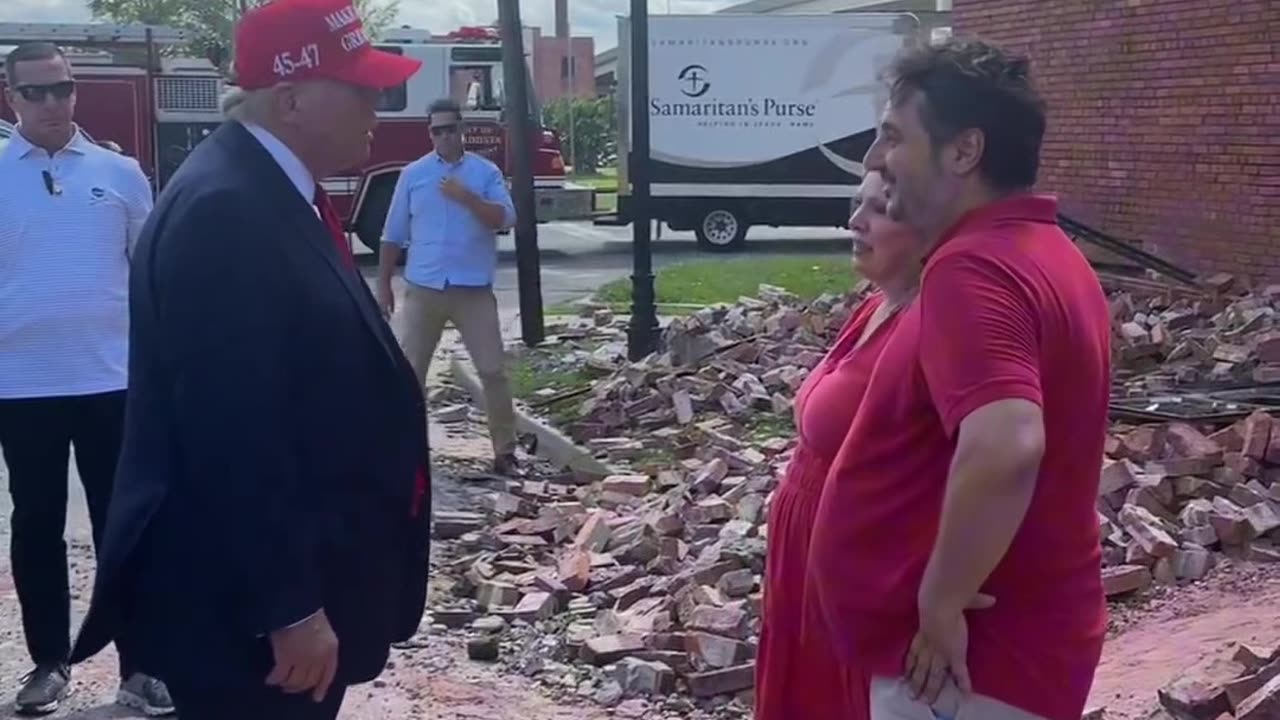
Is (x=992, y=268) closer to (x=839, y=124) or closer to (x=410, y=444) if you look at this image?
(x=410, y=444)

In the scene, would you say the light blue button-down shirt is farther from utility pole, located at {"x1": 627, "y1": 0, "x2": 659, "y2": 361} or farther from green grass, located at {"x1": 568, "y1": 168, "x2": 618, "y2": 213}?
green grass, located at {"x1": 568, "y1": 168, "x2": 618, "y2": 213}

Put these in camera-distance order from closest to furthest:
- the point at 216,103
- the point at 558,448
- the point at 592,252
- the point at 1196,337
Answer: the point at 558,448 → the point at 1196,337 → the point at 216,103 → the point at 592,252

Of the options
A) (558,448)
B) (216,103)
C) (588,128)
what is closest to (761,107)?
(216,103)

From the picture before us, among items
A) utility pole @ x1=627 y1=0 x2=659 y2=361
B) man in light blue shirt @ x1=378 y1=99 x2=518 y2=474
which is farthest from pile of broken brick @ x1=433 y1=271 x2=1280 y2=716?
utility pole @ x1=627 y1=0 x2=659 y2=361

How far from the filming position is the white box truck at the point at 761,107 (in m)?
24.2

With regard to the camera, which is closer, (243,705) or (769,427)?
(243,705)

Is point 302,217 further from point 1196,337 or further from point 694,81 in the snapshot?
point 694,81

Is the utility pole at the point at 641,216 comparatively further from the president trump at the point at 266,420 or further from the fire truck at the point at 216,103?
the president trump at the point at 266,420

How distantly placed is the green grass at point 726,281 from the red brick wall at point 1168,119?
290 centimetres

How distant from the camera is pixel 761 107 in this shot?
2433 centimetres

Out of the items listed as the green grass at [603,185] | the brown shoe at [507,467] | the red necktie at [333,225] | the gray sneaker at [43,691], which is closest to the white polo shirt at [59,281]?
the gray sneaker at [43,691]

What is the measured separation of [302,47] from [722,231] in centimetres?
2220

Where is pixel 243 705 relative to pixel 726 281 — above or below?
above

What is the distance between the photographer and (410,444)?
318cm
